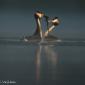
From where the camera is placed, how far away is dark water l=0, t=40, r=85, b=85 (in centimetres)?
218

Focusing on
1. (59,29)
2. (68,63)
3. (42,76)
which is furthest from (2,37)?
(42,76)

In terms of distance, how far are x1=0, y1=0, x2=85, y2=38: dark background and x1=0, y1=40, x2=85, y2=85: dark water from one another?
373mm

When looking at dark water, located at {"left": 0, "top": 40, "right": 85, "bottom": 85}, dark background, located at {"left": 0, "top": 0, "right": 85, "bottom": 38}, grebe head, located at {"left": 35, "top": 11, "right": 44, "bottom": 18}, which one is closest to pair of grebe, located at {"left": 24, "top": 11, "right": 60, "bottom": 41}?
grebe head, located at {"left": 35, "top": 11, "right": 44, "bottom": 18}

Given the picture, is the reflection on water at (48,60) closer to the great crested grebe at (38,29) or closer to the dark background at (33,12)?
the great crested grebe at (38,29)

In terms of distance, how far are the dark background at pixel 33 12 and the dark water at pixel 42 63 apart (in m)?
0.37

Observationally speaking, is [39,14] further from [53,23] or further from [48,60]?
[48,60]

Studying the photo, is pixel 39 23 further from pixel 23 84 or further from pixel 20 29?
pixel 23 84

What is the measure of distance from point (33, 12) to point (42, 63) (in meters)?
1.23

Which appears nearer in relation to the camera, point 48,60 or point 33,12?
point 48,60

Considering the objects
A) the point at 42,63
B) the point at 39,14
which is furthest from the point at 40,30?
the point at 42,63

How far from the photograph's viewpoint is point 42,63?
2645 millimetres

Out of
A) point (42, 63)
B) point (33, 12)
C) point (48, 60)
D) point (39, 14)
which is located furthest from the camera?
point (33, 12)

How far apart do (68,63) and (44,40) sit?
0.90 metres

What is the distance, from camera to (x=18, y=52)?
3.05 meters
